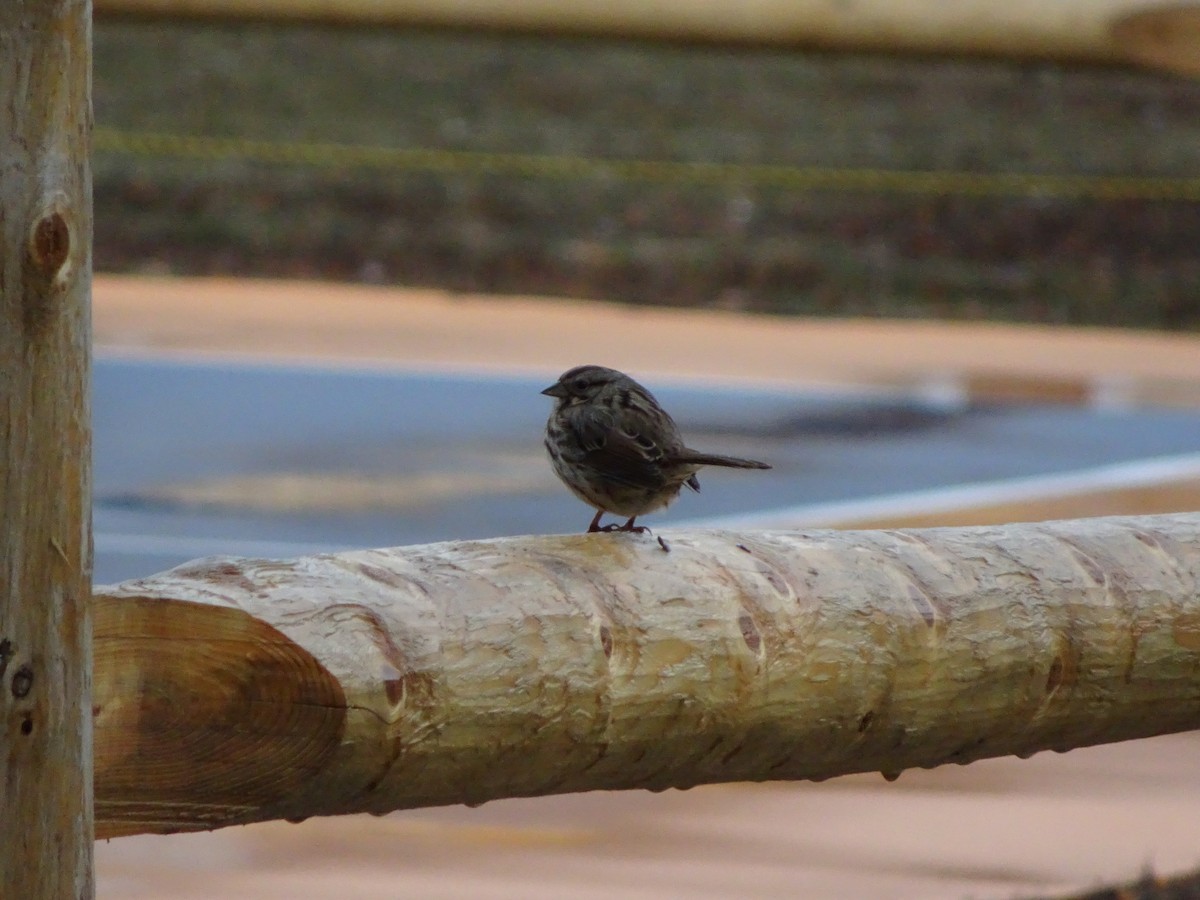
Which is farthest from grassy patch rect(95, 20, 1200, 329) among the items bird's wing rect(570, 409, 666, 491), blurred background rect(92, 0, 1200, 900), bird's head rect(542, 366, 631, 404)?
bird's wing rect(570, 409, 666, 491)

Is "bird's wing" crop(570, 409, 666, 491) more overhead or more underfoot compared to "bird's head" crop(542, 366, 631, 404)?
more underfoot

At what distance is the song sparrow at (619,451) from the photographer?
3.56m

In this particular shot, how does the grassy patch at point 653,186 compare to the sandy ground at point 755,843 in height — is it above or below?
above

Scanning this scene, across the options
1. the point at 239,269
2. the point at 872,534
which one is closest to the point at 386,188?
the point at 239,269

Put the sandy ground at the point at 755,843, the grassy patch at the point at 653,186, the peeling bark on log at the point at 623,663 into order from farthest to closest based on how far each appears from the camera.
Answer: the grassy patch at the point at 653,186, the sandy ground at the point at 755,843, the peeling bark on log at the point at 623,663

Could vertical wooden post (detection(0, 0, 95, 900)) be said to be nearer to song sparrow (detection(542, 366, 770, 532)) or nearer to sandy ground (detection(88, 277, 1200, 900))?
→ song sparrow (detection(542, 366, 770, 532))

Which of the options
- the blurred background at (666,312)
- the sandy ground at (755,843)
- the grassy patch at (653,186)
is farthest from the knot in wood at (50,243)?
the grassy patch at (653,186)

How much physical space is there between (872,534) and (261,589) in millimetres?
1084

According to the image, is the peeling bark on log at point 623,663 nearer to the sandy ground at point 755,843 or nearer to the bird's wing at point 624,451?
the bird's wing at point 624,451

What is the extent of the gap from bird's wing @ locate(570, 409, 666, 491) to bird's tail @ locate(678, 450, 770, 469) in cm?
6

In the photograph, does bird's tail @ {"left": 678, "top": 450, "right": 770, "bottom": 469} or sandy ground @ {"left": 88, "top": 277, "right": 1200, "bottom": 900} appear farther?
sandy ground @ {"left": 88, "top": 277, "right": 1200, "bottom": 900}

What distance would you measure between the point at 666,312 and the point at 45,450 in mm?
14185

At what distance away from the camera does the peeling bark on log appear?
2248 millimetres

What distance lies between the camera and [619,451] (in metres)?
3.56
